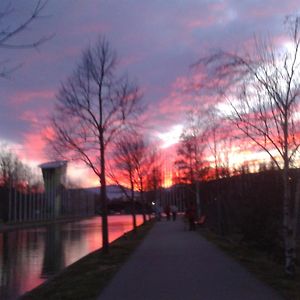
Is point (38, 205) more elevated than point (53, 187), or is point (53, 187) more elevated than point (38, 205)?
point (53, 187)

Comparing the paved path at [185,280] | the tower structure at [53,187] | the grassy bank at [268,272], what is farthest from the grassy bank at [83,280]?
the tower structure at [53,187]

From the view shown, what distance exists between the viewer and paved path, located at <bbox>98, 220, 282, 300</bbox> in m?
10.2

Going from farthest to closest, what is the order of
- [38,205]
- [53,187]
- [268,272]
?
[53,187]
[38,205]
[268,272]

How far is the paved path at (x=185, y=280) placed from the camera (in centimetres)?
1025

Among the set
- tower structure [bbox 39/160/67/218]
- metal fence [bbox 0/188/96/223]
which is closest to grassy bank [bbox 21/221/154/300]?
metal fence [bbox 0/188/96/223]

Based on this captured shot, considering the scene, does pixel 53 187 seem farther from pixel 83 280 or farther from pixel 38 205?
pixel 83 280

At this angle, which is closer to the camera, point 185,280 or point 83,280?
point 185,280

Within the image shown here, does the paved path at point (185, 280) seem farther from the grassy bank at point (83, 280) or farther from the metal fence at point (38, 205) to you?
the metal fence at point (38, 205)

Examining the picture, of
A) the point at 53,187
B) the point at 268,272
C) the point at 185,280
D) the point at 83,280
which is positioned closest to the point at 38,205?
the point at 53,187

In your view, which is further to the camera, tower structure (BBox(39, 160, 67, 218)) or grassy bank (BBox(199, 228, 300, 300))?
tower structure (BBox(39, 160, 67, 218))

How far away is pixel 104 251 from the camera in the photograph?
18.8 meters

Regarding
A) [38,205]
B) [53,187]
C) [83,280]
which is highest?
[53,187]

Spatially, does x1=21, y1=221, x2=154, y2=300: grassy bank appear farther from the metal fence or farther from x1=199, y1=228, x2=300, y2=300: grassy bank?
the metal fence

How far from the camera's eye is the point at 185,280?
12.1 metres
